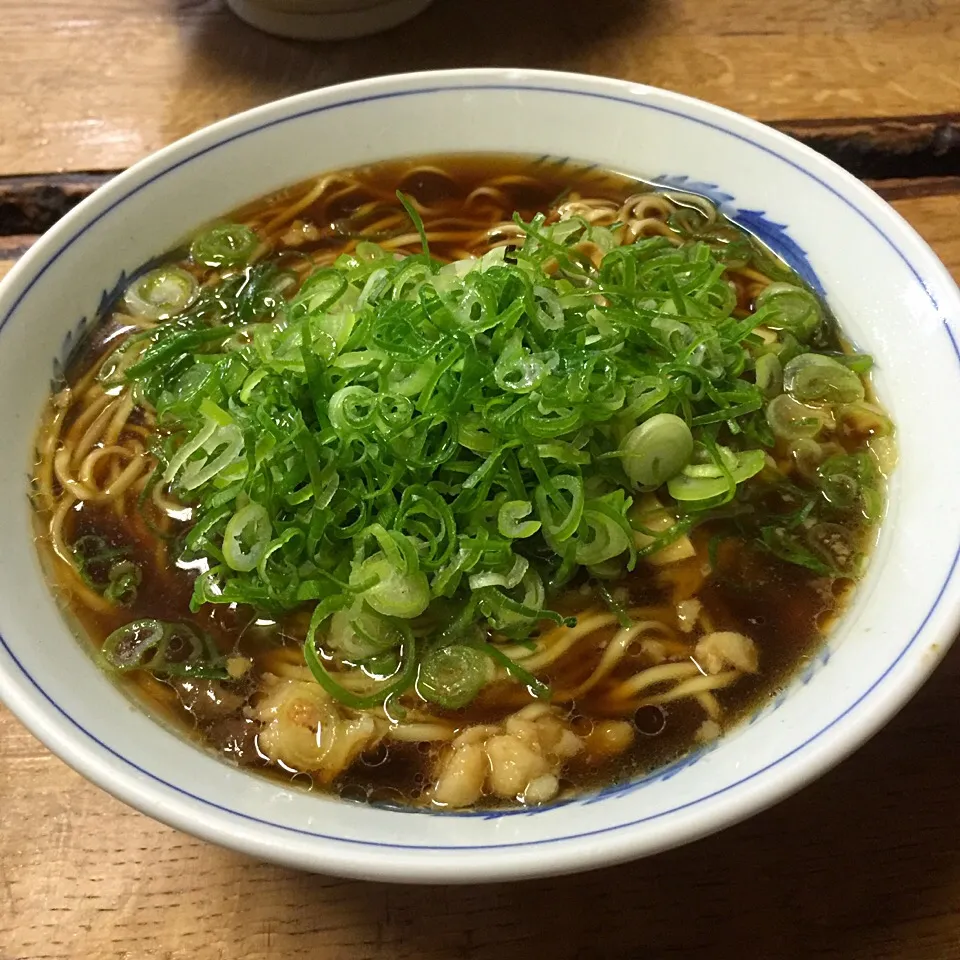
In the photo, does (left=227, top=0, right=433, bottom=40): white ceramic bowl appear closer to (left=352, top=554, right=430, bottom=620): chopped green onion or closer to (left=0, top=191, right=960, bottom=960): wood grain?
(left=352, top=554, right=430, bottom=620): chopped green onion

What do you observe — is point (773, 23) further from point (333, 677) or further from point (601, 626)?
point (333, 677)

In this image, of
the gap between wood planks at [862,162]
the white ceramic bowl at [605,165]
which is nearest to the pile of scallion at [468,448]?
the white ceramic bowl at [605,165]

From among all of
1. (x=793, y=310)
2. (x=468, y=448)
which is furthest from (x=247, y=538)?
(x=793, y=310)

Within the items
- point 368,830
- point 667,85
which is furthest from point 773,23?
point 368,830

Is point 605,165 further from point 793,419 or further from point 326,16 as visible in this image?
point 326,16

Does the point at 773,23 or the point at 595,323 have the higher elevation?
the point at 773,23

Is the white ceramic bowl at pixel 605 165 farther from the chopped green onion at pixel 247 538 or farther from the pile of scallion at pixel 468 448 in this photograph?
the chopped green onion at pixel 247 538

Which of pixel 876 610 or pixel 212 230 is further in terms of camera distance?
pixel 212 230
